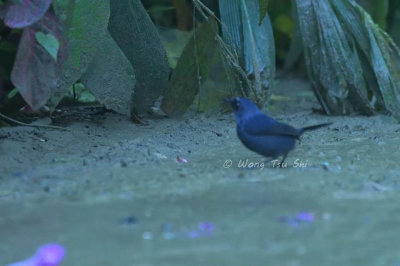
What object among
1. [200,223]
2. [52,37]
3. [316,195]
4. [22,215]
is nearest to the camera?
[200,223]

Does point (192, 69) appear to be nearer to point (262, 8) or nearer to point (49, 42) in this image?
point (262, 8)

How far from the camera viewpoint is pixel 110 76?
4688 millimetres

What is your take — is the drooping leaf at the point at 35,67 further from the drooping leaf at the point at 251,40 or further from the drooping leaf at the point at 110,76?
the drooping leaf at the point at 251,40

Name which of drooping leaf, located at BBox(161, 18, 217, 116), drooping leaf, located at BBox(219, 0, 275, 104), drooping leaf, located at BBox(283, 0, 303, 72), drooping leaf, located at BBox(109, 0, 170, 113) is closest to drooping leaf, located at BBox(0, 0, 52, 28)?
drooping leaf, located at BBox(109, 0, 170, 113)

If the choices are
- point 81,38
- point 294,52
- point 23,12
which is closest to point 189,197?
point 23,12

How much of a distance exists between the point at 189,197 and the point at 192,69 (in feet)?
7.23

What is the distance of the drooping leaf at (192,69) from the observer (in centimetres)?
530

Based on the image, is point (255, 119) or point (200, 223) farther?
point (255, 119)

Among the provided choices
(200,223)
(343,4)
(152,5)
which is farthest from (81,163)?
(152,5)

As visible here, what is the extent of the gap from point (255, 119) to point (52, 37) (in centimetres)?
123

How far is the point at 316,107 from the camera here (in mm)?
6590

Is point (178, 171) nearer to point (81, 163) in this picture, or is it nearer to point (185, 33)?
point (81, 163)

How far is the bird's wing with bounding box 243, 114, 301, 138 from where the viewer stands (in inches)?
167

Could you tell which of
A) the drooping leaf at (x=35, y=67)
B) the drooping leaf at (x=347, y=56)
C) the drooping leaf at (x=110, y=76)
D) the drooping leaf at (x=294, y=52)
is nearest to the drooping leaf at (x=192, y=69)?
the drooping leaf at (x=110, y=76)
